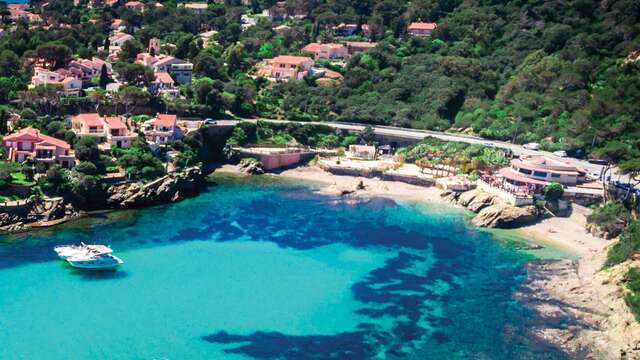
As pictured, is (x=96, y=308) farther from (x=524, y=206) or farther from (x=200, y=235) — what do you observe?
(x=524, y=206)

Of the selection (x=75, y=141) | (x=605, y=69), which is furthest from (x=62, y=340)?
(x=605, y=69)

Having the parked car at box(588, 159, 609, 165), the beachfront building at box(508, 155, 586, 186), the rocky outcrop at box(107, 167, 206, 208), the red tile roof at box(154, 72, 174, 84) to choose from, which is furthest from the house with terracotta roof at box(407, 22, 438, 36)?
the rocky outcrop at box(107, 167, 206, 208)

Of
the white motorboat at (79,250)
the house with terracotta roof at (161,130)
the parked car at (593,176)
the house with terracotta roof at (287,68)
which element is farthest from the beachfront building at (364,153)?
the white motorboat at (79,250)

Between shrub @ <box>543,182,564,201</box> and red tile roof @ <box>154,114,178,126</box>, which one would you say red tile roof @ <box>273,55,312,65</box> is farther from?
shrub @ <box>543,182,564,201</box>

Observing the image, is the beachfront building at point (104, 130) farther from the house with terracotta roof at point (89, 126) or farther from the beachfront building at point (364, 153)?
the beachfront building at point (364, 153)

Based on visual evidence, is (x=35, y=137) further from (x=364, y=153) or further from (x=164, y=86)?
(x=364, y=153)
